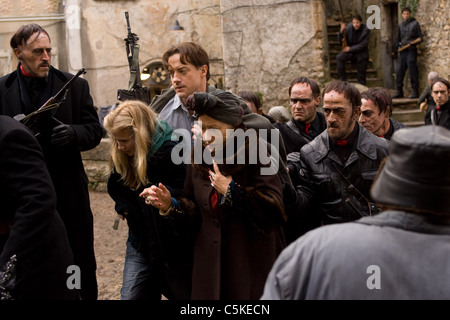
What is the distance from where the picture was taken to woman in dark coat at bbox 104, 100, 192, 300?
343 cm

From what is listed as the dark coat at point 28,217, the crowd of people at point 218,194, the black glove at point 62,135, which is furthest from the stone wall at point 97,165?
the dark coat at point 28,217

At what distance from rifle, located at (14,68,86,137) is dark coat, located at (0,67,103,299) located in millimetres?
83

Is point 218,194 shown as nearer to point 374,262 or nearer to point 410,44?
point 374,262

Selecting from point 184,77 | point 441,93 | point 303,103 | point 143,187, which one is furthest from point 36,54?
point 441,93

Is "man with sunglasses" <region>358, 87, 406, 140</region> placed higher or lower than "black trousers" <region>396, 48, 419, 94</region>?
lower

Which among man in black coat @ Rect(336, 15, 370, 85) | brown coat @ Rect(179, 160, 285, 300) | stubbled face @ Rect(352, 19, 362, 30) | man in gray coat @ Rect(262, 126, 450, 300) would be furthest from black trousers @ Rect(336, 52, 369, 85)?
man in gray coat @ Rect(262, 126, 450, 300)

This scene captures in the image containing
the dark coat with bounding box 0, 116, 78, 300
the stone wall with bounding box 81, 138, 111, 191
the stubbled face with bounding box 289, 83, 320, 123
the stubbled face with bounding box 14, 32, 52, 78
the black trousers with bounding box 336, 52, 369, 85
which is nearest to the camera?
the dark coat with bounding box 0, 116, 78, 300

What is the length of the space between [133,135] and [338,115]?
121 cm

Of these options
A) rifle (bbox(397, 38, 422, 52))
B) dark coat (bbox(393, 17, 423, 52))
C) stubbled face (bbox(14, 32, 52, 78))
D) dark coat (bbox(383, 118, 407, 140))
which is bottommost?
dark coat (bbox(383, 118, 407, 140))

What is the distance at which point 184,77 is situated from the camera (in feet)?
12.4

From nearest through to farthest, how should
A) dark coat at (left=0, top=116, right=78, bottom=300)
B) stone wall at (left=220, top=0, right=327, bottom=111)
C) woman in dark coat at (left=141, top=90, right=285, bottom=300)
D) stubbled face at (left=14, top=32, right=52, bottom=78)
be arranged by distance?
dark coat at (left=0, top=116, right=78, bottom=300) < woman in dark coat at (left=141, top=90, right=285, bottom=300) < stubbled face at (left=14, top=32, right=52, bottom=78) < stone wall at (left=220, top=0, right=327, bottom=111)

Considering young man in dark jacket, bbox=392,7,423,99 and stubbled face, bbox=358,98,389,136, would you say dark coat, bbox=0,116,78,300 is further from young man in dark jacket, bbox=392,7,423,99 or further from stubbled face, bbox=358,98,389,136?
young man in dark jacket, bbox=392,7,423,99

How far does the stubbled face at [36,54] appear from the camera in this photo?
13.3 ft
